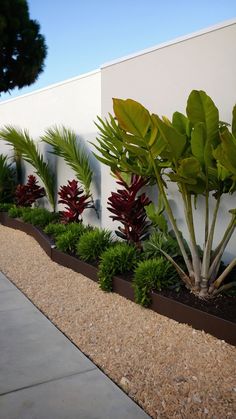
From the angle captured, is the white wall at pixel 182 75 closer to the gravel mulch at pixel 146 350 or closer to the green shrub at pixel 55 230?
the gravel mulch at pixel 146 350

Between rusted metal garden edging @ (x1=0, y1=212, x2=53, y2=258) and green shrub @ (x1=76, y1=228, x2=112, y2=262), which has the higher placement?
green shrub @ (x1=76, y1=228, x2=112, y2=262)

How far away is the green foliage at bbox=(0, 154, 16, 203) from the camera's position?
357 inches

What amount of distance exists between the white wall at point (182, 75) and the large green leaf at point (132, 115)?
1.23m

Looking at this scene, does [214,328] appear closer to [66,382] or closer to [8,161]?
[66,382]

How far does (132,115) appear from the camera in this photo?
3076 mm

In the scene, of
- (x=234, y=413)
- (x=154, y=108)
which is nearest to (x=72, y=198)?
(x=154, y=108)

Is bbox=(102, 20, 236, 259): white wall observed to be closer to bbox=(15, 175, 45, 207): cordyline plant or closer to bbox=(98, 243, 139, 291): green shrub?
bbox=(98, 243, 139, 291): green shrub

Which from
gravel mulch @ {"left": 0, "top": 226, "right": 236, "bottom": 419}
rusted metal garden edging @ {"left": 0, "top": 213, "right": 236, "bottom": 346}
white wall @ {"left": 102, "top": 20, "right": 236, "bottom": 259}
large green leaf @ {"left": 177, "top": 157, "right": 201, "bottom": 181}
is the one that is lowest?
gravel mulch @ {"left": 0, "top": 226, "right": 236, "bottom": 419}

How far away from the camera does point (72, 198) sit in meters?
6.29

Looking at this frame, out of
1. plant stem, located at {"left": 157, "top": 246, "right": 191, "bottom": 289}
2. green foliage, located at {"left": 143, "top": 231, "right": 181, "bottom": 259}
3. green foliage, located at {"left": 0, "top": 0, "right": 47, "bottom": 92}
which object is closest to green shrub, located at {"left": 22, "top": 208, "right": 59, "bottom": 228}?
green foliage, located at {"left": 143, "top": 231, "right": 181, "bottom": 259}

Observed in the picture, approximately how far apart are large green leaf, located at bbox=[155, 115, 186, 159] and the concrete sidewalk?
70.0 inches

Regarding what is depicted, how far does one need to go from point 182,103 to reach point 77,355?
9.79 feet

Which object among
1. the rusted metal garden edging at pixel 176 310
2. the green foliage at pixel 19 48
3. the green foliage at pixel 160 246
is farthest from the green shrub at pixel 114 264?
the green foliage at pixel 19 48

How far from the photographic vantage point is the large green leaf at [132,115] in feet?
9.96
